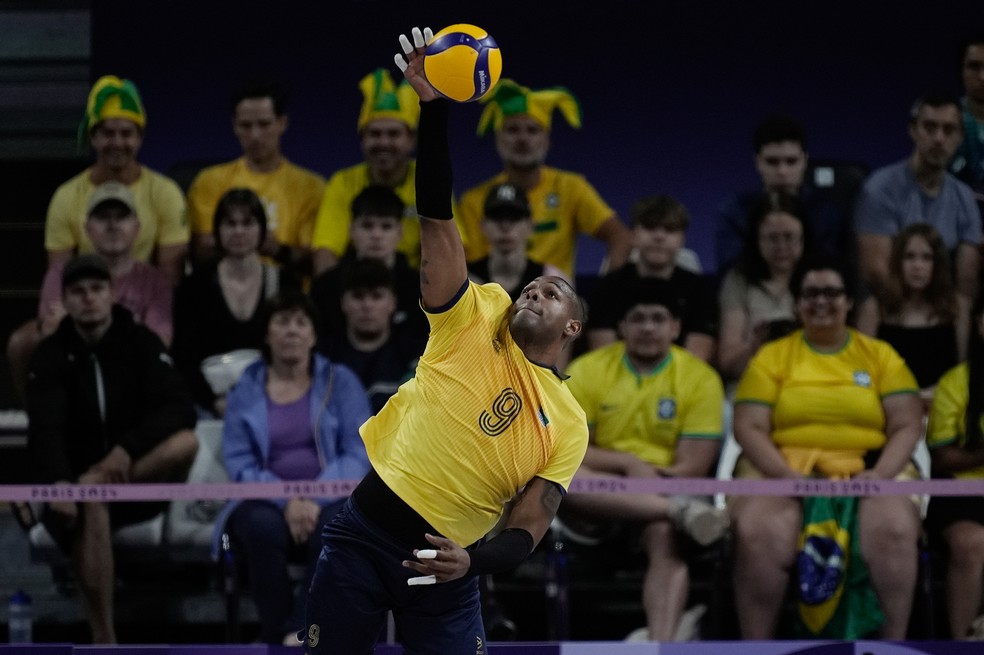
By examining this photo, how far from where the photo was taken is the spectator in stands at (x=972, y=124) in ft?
25.8

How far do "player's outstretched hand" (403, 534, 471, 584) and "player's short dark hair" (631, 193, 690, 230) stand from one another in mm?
3100

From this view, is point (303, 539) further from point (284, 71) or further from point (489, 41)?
point (284, 71)

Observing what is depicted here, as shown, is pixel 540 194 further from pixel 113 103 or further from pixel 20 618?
pixel 20 618

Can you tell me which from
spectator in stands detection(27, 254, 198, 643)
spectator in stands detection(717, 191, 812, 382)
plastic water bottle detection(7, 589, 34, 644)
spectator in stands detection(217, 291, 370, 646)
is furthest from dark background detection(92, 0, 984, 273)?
plastic water bottle detection(7, 589, 34, 644)

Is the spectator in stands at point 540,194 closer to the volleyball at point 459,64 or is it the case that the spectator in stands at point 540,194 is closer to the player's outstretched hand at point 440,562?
the volleyball at point 459,64

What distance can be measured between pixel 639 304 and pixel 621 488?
839 mm

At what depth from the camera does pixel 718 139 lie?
945 cm

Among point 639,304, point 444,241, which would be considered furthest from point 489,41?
point 639,304

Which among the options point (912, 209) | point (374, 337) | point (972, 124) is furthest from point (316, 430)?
point (972, 124)

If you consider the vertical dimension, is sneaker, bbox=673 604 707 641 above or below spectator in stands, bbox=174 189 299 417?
below

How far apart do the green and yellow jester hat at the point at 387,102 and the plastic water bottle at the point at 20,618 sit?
8.94ft

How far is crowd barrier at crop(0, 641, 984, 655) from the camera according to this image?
6.16 m

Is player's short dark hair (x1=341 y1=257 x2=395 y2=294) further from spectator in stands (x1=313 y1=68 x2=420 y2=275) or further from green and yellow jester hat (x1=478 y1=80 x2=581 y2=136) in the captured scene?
green and yellow jester hat (x1=478 y1=80 x2=581 y2=136)

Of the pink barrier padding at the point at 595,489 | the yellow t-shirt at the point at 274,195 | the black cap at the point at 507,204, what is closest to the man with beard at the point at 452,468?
the pink barrier padding at the point at 595,489
